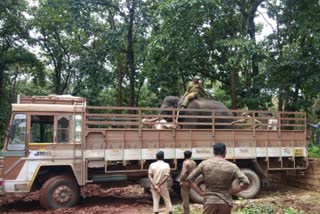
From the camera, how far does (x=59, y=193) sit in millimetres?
8781

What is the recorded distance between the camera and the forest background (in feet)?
44.6

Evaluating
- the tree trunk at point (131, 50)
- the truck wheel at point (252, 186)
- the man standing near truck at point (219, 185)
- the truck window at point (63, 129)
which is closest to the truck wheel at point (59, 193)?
the truck window at point (63, 129)

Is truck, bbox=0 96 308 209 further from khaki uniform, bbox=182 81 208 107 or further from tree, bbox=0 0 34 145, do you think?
tree, bbox=0 0 34 145

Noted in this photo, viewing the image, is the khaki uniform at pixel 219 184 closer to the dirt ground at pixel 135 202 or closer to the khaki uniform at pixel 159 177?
the dirt ground at pixel 135 202

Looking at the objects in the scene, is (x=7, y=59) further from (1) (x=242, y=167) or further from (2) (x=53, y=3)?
(1) (x=242, y=167)

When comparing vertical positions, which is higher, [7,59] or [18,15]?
[18,15]

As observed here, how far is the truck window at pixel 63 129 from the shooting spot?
894cm

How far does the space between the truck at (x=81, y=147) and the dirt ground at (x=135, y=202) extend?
517mm

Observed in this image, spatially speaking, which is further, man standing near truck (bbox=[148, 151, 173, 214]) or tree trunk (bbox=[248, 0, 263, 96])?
tree trunk (bbox=[248, 0, 263, 96])

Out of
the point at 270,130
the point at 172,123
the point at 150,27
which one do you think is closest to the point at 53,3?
the point at 150,27

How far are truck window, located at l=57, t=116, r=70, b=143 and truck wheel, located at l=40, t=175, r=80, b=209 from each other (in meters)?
0.91

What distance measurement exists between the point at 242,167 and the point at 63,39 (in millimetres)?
17441

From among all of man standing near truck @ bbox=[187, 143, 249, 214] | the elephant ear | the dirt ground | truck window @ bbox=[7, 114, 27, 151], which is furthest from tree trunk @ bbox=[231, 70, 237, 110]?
man standing near truck @ bbox=[187, 143, 249, 214]

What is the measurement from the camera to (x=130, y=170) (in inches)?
366
